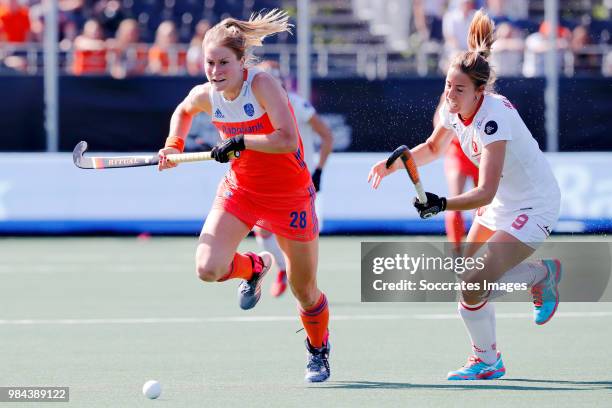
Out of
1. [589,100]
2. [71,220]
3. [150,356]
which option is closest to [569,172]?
[589,100]

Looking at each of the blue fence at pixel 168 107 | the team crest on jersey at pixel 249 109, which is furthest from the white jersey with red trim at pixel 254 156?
the blue fence at pixel 168 107

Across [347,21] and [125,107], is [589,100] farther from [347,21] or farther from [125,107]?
[125,107]

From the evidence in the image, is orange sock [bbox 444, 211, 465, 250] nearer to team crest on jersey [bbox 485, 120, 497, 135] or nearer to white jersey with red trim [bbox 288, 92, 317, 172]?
white jersey with red trim [bbox 288, 92, 317, 172]

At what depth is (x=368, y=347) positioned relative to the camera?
24.2 ft

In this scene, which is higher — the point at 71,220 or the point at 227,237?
the point at 227,237

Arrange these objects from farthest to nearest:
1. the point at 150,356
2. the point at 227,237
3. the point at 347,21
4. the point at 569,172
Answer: the point at 347,21, the point at 569,172, the point at 150,356, the point at 227,237

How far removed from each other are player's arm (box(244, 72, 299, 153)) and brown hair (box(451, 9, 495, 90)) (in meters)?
0.82

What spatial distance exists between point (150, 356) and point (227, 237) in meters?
1.10

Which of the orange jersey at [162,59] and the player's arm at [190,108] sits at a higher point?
the player's arm at [190,108]

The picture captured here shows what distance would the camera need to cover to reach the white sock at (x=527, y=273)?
21.2ft

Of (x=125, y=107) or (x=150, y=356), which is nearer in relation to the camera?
(x=150, y=356)

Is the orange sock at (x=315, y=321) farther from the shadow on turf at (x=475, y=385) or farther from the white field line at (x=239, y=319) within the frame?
the white field line at (x=239, y=319)

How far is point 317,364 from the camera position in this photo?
6.32 metres

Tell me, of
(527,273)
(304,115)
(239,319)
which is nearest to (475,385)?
(527,273)
